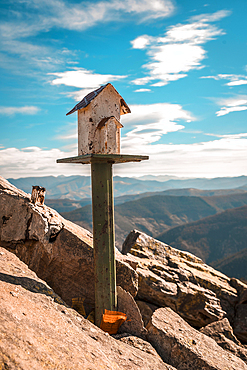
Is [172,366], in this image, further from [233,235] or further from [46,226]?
[233,235]

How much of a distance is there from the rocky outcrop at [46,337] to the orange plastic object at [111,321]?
30.0 inches

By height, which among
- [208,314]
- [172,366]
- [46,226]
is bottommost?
[208,314]

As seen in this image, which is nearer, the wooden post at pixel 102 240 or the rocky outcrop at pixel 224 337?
the wooden post at pixel 102 240

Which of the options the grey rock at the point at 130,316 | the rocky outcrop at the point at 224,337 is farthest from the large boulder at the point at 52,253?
the rocky outcrop at the point at 224,337

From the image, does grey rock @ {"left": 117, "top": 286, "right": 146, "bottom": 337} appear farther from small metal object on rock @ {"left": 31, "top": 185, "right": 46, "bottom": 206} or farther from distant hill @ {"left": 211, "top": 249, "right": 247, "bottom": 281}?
distant hill @ {"left": 211, "top": 249, "right": 247, "bottom": 281}

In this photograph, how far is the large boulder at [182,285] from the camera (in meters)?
11.2

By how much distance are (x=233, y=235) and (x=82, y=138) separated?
194868 mm

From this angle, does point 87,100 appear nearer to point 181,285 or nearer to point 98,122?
point 98,122

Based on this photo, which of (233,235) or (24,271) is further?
(233,235)

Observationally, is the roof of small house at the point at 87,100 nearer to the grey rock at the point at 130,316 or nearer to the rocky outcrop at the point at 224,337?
the grey rock at the point at 130,316

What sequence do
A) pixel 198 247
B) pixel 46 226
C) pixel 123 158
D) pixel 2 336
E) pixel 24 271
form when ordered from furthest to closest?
1. pixel 198 247
2. pixel 46 226
3. pixel 123 158
4. pixel 24 271
5. pixel 2 336

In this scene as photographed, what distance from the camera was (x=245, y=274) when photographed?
363 feet

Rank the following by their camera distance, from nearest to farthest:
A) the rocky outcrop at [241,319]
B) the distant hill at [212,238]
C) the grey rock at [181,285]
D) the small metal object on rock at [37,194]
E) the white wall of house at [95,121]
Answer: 1. the white wall of house at [95,121]
2. the small metal object on rock at [37,194]
3. the grey rock at [181,285]
4. the rocky outcrop at [241,319]
5. the distant hill at [212,238]

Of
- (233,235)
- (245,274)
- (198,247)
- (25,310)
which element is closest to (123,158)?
(25,310)
